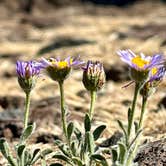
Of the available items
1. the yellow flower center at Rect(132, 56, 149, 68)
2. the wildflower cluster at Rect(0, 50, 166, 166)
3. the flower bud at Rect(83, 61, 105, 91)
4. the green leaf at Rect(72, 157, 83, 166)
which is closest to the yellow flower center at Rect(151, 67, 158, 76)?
the wildflower cluster at Rect(0, 50, 166, 166)

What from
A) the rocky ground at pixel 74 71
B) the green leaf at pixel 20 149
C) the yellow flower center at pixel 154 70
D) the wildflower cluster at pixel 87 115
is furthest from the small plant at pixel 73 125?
the rocky ground at pixel 74 71

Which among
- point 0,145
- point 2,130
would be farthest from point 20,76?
point 2,130

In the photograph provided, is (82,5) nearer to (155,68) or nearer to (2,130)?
(2,130)

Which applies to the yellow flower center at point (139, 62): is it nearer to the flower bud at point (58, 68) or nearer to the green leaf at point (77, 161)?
the flower bud at point (58, 68)

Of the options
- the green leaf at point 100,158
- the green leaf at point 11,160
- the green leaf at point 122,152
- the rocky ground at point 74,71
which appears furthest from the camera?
the rocky ground at point 74,71

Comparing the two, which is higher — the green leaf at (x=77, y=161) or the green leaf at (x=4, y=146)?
the green leaf at (x=4, y=146)

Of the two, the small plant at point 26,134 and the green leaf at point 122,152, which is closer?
the green leaf at point 122,152

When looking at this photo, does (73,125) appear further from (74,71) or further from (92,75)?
(74,71)

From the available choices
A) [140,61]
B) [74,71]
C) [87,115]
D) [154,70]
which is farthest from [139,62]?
[74,71]
